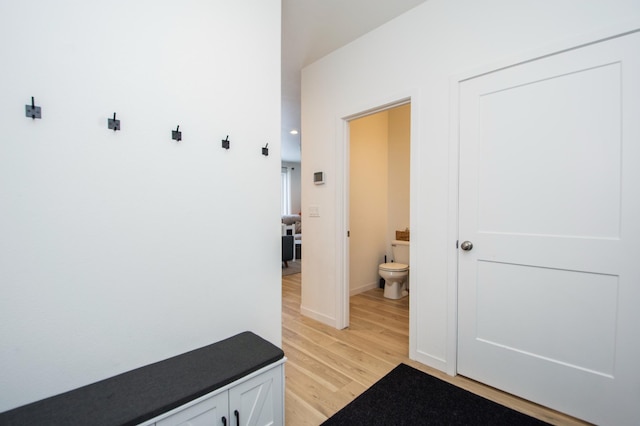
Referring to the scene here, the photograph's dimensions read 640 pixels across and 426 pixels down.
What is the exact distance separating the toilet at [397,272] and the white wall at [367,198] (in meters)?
0.31

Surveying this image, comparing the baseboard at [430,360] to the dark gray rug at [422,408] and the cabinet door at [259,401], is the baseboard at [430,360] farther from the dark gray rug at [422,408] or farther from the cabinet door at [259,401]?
the cabinet door at [259,401]

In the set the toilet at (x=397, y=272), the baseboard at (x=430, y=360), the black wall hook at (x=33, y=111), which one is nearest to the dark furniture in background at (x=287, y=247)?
the toilet at (x=397, y=272)

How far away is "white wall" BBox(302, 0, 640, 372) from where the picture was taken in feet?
5.38

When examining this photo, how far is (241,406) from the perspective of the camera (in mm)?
1225

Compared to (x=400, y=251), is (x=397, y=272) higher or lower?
lower

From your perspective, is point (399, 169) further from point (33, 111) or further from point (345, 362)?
point (33, 111)

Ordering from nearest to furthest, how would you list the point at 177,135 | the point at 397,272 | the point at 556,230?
the point at 177,135, the point at 556,230, the point at 397,272

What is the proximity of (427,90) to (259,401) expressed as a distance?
226cm

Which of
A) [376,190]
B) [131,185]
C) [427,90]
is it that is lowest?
[131,185]

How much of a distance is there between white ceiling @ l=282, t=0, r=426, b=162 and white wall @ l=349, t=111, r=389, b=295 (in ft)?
3.61

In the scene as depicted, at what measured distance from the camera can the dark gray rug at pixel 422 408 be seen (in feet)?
5.00

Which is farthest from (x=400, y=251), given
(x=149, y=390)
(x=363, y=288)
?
(x=149, y=390)

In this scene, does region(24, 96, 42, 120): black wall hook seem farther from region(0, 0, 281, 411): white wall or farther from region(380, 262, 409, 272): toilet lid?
region(380, 262, 409, 272): toilet lid

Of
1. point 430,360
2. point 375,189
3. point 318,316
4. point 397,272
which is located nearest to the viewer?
point 430,360
